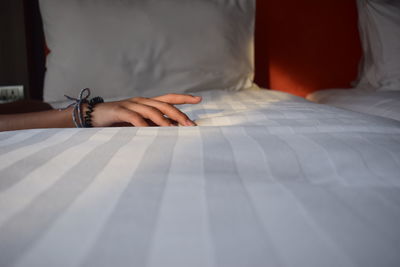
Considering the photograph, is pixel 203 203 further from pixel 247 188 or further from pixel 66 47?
pixel 66 47

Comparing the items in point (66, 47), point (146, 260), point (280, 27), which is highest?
point (280, 27)

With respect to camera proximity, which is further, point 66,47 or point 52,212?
point 66,47

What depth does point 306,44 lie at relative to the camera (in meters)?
1.75

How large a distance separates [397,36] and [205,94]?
962 millimetres

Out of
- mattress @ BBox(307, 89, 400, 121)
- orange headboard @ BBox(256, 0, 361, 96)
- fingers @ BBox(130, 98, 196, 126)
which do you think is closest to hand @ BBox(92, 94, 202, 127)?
fingers @ BBox(130, 98, 196, 126)

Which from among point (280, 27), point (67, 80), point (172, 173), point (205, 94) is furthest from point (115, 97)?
point (280, 27)

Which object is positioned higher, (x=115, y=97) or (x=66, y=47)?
(x=66, y=47)

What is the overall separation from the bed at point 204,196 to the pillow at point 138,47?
64 centimetres

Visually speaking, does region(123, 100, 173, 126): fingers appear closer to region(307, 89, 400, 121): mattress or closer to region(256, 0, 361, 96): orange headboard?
region(307, 89, 400, 121): mattress

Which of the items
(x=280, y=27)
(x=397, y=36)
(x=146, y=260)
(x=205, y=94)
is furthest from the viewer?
(x=280, y=27)

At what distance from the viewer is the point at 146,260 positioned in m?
0.17

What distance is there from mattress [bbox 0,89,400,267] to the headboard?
1.44 m

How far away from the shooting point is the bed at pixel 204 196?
0.58ft

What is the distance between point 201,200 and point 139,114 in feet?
1.36
